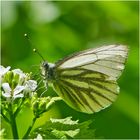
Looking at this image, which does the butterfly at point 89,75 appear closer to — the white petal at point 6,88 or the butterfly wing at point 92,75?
the butterfly wing at point 92,75

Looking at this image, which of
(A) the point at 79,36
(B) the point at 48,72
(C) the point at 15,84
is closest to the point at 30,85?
(C) the point at 15,84

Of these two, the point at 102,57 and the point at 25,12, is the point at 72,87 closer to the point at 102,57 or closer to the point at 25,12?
the point at 102,57

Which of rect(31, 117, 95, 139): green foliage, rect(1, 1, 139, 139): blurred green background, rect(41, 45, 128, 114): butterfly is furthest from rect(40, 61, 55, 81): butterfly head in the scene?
rect(1, 1, 139, 139): blurred green background

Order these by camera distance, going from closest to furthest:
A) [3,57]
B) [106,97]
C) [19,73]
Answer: [19,73], [106,97], [3,57]

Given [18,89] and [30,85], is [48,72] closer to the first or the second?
[30,85]

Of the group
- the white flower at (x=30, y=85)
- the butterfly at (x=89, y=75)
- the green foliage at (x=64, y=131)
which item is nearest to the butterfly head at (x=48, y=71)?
the butterfly at (x=89, y=75)

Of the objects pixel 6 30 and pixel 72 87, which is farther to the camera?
pixel 6 30

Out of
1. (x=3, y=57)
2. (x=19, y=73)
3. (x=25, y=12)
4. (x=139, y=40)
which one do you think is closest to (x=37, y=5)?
(x=25, y=12)
